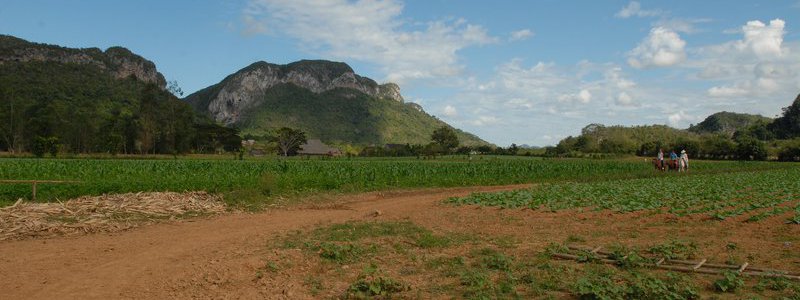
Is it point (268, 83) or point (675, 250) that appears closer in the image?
point (675, 250)

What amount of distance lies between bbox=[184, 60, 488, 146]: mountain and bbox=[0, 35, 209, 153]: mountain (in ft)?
123

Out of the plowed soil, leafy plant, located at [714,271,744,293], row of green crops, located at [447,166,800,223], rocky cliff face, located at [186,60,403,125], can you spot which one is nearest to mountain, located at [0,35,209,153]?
the plowed soil

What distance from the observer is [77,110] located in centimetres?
7112

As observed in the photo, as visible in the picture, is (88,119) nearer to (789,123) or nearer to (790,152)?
(790,152)

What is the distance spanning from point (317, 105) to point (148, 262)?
138952 mm

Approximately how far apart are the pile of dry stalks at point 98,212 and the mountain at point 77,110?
47.5 meters

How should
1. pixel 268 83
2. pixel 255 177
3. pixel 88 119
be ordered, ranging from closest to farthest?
pixel 255 177 < pixel 88 119 < pixel 268 83

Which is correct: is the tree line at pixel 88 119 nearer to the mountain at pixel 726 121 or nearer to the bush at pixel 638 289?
the bush at pixel 638 289

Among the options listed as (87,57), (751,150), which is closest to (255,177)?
(751,150)

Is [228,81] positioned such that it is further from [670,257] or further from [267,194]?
[670,257]

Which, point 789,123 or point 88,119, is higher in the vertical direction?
point 789,123

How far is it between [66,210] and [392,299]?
11421 millimetres

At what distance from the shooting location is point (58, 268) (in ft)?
28.4

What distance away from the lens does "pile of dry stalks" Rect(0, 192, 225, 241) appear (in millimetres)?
12000
